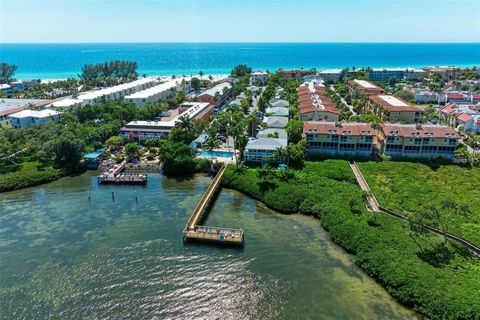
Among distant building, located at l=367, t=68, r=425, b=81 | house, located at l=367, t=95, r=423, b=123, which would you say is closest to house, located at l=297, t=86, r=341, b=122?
house, located at l=367, t=95, r=423, b=123

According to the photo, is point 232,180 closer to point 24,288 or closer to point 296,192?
point 296,192

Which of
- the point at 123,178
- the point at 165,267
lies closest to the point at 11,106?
the point at 123,178

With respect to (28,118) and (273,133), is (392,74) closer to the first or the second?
(273,133)

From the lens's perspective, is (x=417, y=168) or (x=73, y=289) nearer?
(x=73, y=289)

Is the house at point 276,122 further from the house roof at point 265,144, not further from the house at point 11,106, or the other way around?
the house at point 11,106

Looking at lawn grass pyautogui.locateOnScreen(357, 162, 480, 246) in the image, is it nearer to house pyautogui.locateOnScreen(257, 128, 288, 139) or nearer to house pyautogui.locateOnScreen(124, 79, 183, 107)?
house pyautogui.locateOnScreen(257, 128, 288, 139)

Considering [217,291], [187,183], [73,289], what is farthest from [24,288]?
[187,183]
